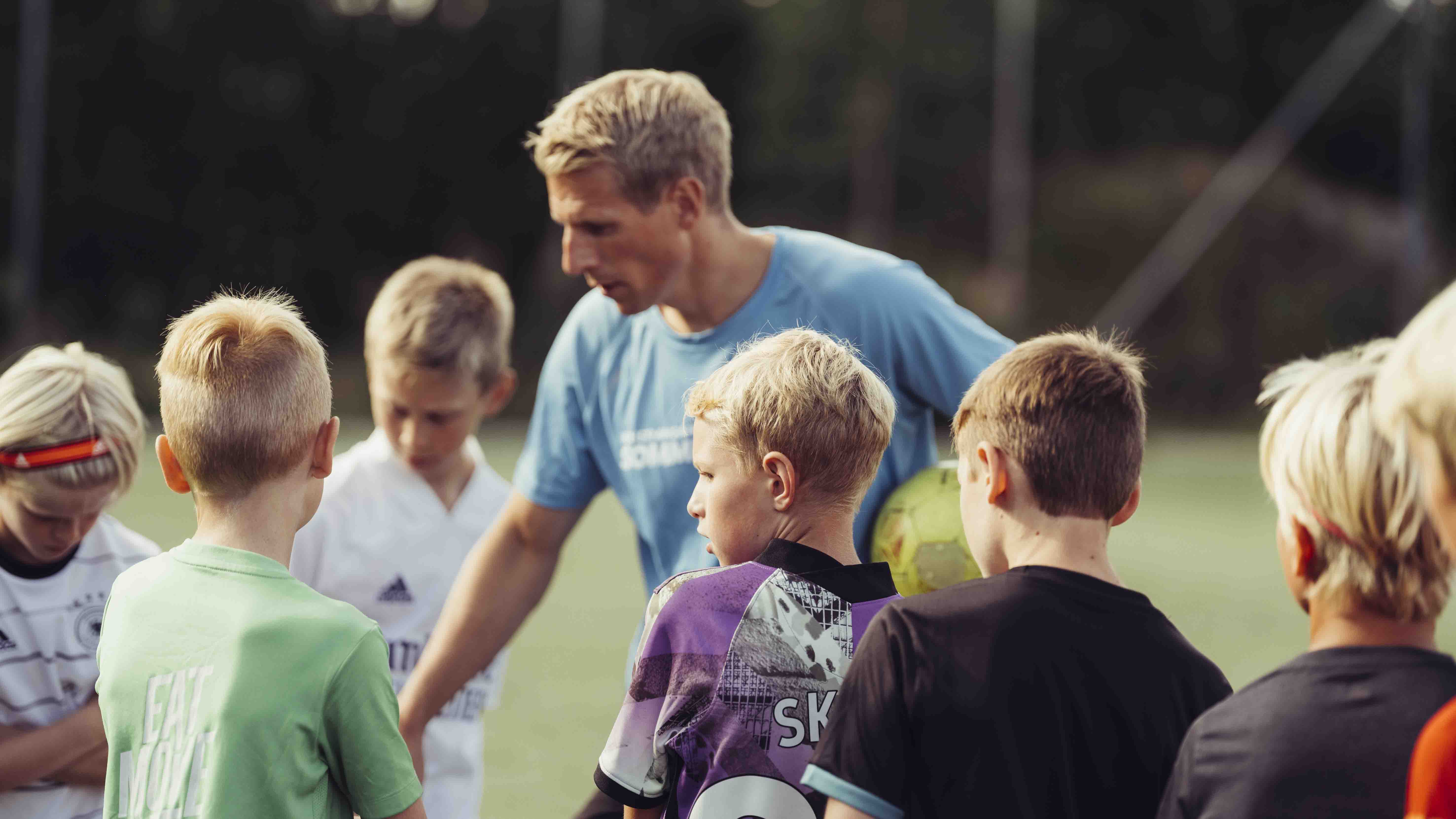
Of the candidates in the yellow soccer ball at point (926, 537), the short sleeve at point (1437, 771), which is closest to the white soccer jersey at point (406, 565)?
the yellow soccer ball at point (926, 537)

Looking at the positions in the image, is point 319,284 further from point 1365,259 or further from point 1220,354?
point 1365,259

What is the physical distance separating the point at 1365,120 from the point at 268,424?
88.9 feet

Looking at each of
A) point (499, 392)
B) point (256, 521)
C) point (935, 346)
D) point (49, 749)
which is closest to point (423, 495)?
point (499, 392)

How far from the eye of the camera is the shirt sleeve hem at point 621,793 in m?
2.07

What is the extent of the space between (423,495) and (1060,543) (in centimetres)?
225

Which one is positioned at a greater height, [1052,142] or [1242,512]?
[1052,142]

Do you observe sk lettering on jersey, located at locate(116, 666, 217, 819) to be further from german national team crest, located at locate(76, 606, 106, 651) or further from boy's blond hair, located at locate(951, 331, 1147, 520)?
boy's blond hair, located at locate(951, 331, 1147, 520)

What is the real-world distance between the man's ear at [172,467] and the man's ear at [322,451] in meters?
0.19

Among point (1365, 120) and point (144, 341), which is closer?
point (144, 341)

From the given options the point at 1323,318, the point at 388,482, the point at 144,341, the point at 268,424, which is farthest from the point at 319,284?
the point at 268,424

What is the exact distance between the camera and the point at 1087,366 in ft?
6.55

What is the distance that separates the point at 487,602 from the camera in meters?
3.36

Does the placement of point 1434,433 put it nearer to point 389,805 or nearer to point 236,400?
point 389,805

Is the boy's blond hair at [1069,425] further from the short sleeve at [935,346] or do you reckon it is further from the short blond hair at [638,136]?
the short blond hair at [638,136]
